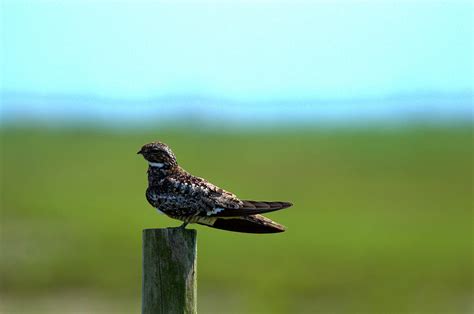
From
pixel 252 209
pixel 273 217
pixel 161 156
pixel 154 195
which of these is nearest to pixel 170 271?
pixel 252 209

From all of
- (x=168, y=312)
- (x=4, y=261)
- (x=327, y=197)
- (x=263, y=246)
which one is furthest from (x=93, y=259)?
(x=168, y=312)

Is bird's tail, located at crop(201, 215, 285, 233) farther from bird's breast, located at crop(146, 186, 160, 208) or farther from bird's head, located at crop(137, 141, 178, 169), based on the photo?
bird's head, located at crop(137, 141, 178, 169)

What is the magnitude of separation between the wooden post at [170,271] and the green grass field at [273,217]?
11124mm

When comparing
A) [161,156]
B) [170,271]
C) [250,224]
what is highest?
[161,156]

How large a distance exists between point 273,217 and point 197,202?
21187 millimetres

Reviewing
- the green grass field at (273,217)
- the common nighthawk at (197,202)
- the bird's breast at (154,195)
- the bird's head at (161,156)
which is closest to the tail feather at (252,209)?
the common nighthawk at (197,202)

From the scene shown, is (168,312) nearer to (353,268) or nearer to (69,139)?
(353,268)

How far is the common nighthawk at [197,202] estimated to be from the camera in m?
7.00

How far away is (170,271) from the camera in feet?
21.2

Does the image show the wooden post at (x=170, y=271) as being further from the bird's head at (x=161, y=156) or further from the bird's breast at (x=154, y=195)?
the bird's head at (x=161, y=156)

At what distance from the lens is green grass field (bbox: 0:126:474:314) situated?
20.6m

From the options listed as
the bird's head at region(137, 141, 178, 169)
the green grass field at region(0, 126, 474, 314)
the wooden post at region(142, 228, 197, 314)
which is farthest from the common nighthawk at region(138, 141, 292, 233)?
the green grass field at region(0, 126, 474, 314)

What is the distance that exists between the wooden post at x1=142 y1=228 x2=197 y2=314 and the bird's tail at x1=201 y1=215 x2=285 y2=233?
0.67 meters

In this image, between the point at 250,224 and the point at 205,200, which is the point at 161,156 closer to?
the point at 205,200
